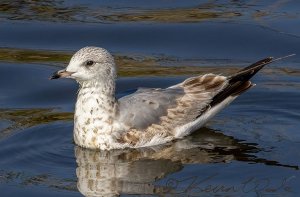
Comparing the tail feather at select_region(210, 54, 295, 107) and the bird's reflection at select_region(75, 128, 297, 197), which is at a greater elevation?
the tail feather at select_region(210, 54, 295, 107)

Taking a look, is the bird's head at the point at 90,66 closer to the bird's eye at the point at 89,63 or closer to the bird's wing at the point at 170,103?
the bird's eye at the point at 89,63

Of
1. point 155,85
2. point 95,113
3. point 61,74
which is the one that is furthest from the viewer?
point 155,85

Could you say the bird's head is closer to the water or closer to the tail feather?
the water

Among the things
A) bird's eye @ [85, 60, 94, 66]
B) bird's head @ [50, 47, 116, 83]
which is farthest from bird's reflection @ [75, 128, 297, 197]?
bird's eye @ [85, 60, 94, 66]

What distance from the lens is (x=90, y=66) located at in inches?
490

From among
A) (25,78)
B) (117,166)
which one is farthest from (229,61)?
(117,166)

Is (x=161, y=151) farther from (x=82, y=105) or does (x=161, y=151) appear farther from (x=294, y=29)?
(x=294, y=29)

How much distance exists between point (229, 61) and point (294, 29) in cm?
144

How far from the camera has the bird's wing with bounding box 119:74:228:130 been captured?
12.5 meters

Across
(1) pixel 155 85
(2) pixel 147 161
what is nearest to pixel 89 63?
(2) pixel 147 161

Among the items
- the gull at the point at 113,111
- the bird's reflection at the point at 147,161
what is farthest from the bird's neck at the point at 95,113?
the bird's reflection at the point at 147,161

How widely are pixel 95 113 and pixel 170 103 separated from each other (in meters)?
0.86

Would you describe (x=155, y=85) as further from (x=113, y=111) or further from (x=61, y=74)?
(x=61, y=74)

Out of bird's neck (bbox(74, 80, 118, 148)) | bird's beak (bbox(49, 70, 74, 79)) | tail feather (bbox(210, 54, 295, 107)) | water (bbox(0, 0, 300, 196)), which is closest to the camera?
water (bbox(0, 0, 300, 196))
